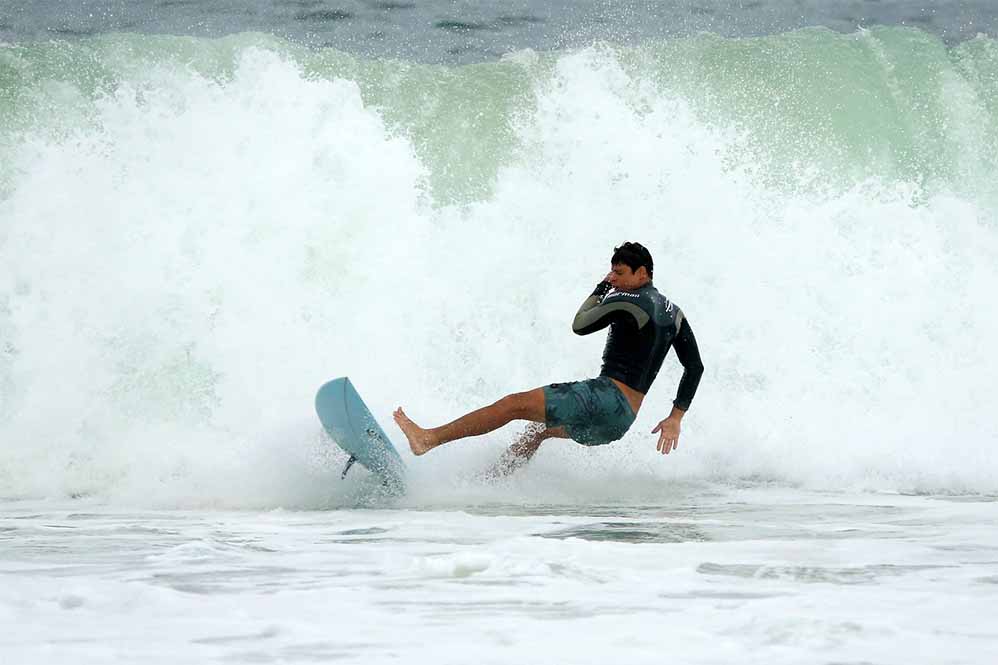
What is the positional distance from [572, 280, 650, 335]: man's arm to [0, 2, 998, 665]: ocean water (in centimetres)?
96

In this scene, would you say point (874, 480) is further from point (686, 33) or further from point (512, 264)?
point (686, 33)

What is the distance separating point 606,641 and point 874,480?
17.3 feet

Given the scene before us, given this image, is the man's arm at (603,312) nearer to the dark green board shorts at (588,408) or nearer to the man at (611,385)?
the man at (611,385)

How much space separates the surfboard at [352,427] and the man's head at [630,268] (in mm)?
1434

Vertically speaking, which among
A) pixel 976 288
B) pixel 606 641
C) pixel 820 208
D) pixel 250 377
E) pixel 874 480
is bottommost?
pixel 606 641

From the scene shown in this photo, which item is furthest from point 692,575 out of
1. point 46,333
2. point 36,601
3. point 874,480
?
point 46,333

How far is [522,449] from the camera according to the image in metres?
6.74

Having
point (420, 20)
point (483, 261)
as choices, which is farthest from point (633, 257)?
point (420, 20)

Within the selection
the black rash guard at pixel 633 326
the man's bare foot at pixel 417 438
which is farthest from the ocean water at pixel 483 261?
the black rash guard at pixel 633 326

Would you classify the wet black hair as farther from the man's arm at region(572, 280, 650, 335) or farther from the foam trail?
the foam trail

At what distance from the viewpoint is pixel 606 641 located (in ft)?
11.3

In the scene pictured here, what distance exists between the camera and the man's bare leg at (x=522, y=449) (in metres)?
6.55

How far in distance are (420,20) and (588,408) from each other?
23.1ft

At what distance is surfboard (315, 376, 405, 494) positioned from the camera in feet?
20.7
